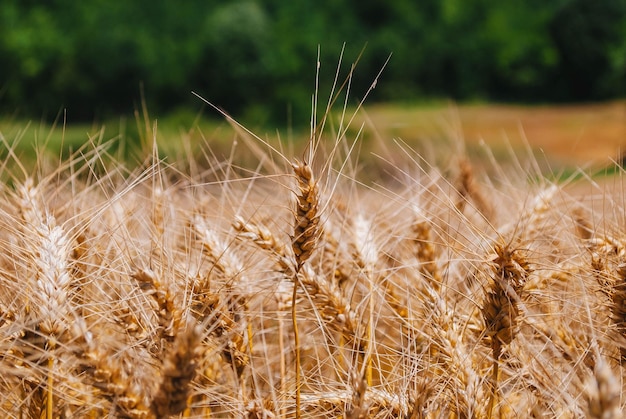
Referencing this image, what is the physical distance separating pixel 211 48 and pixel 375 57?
28.3 feet

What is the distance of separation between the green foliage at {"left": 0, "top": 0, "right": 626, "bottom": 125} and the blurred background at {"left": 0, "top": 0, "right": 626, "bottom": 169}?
0.05 meters

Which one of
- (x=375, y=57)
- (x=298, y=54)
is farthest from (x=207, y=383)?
(x=375, y=57)

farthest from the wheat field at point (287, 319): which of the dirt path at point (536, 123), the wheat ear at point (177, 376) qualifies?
the dirt path at point (536, 123)

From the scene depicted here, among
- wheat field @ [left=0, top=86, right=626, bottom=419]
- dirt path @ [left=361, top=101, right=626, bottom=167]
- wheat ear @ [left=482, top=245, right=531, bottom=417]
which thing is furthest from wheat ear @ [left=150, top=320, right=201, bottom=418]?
dirt path @ [left=361, top=101, right=626, bottom=167]

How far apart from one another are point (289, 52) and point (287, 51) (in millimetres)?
110

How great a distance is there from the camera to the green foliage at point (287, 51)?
24.4m

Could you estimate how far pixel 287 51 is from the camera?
2628 cm

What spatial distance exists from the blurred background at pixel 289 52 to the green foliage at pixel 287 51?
0.05 meters

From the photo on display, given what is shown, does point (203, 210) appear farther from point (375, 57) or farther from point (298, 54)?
point (375, 57)

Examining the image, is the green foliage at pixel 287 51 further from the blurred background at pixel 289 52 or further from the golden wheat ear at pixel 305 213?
the golden wheat ear at pixel 305 213

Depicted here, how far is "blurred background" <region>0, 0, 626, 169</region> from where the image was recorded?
961 inches

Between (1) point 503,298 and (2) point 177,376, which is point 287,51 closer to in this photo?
(1) point 503,298

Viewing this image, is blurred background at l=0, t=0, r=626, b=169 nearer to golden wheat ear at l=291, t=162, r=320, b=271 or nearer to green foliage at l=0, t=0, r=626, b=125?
green foliage at l=0, t=0, r=626, b=125

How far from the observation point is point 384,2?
111 feet
